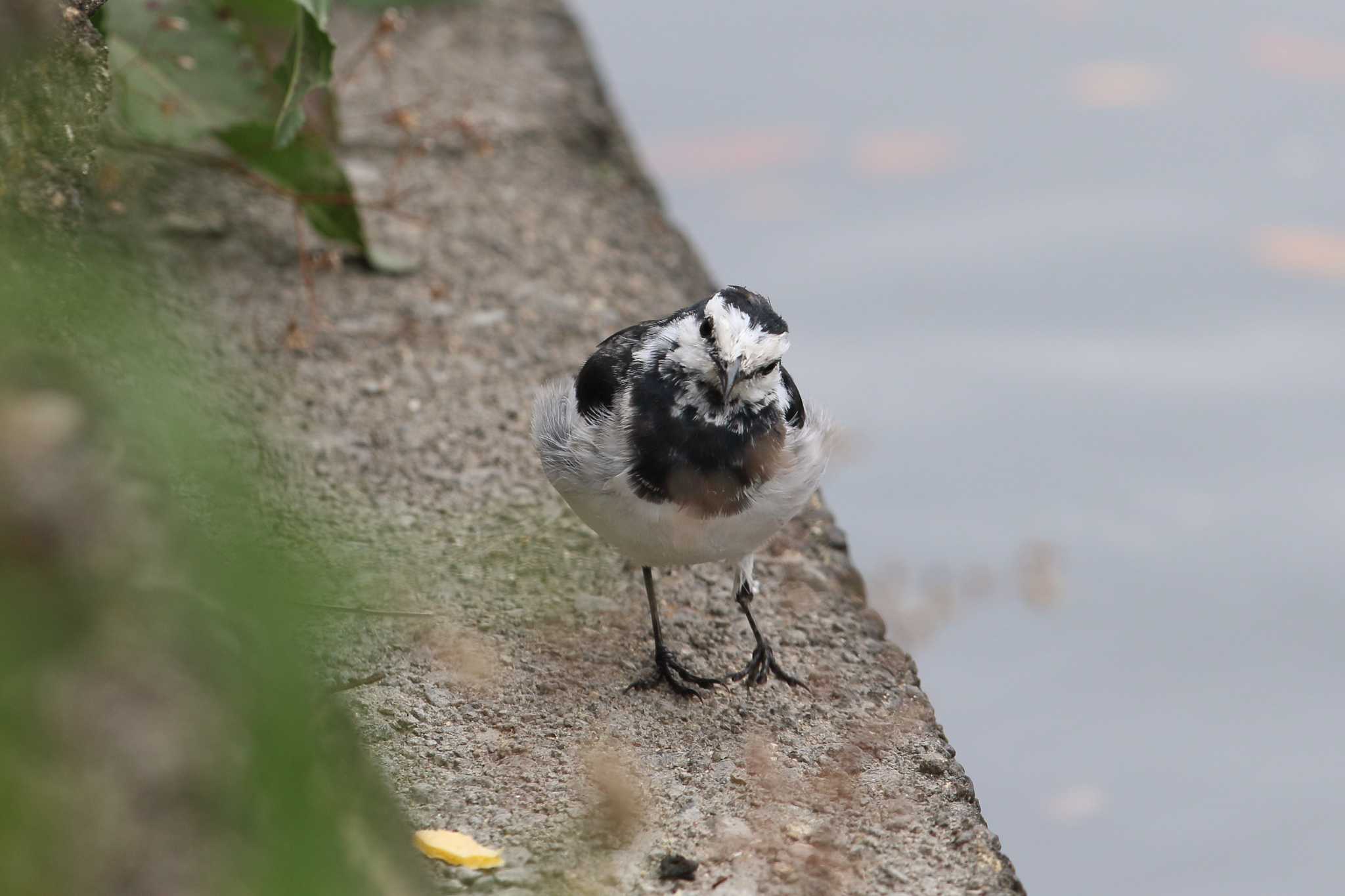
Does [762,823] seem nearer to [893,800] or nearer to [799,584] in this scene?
[893,800]

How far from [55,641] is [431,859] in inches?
71.6

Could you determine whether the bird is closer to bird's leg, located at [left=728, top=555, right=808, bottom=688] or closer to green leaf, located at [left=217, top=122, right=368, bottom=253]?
bird's leg, located at [left=728, top=555, right=808, bottom=688]

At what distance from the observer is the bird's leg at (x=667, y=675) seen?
12.5 ft

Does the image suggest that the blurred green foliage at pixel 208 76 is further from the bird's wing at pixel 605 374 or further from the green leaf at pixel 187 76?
the bird's wing at pixel 605 374

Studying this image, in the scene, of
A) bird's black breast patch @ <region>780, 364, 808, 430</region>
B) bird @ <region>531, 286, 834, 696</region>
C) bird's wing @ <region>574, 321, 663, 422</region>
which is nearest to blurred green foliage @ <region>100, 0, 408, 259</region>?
bird's wing @ <region>574, 321, 663, 422</region>

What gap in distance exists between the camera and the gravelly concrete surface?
10.6 feet

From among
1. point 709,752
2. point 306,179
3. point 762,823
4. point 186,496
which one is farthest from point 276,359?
point 186,496

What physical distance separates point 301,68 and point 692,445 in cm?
172

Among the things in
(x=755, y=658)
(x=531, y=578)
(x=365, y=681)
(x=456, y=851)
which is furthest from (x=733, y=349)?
(x=456, y=851)

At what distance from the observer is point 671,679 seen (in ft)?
12.6

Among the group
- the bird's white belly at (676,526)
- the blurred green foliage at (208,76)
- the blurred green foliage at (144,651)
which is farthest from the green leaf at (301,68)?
the blurred green foliage at (144,651)

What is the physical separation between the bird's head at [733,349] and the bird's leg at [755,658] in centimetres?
44

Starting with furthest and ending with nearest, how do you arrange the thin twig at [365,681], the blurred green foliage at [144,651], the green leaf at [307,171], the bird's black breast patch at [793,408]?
the green leaf at [307,171], the bird's black breast patch at [793,408], the thin twig at [365,681], the blurred green foliage at [144,651]

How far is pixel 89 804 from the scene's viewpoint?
1343 mm
